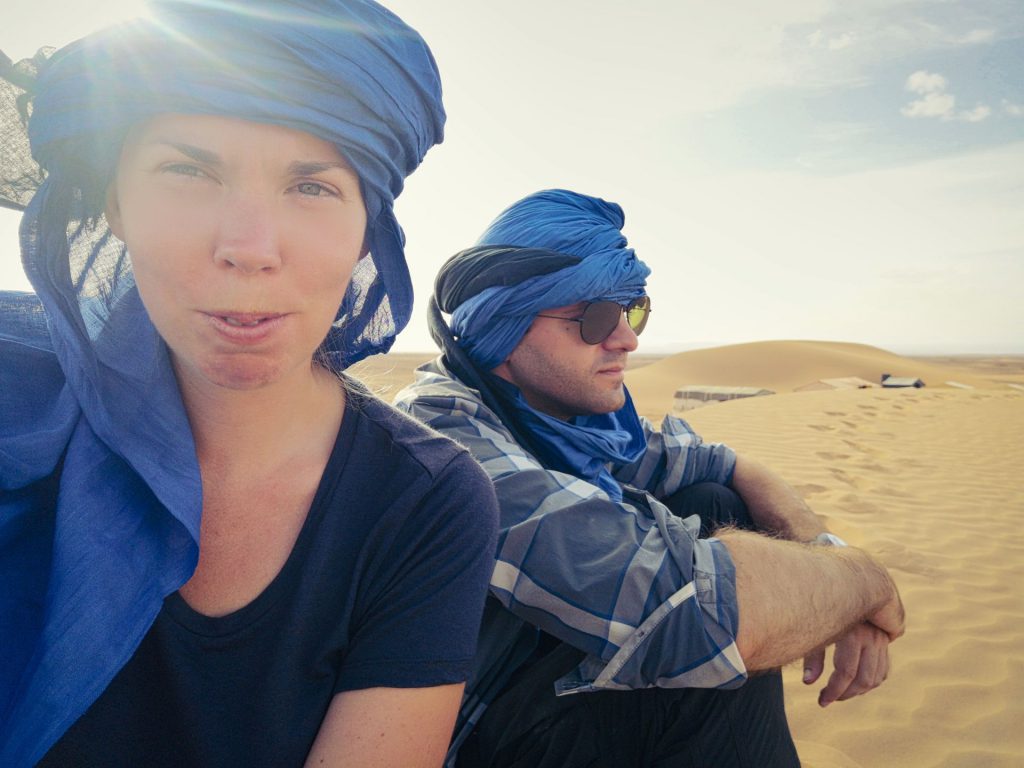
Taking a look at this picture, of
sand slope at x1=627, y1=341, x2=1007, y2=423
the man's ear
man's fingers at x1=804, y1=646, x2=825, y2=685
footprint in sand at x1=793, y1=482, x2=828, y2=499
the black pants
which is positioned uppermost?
the man's ear

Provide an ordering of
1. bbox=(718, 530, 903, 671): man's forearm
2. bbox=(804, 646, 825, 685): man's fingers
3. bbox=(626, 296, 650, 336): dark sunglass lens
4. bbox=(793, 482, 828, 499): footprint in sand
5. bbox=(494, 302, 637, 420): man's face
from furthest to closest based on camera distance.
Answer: bbox=(793, 482, 828, 499): footprint in sand
bbox=(626, 296, 650, 336): dark sunglass lens
bbox=(494, 302, 637, 420): man's face
bbox=(804, 646, 825, 685): man's fingers
bbox=(718, 530, 903, 671): man's forearm

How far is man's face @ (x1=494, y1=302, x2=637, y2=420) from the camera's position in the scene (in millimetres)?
2533

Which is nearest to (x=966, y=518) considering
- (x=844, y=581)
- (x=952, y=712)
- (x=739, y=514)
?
(x=952, y=712)

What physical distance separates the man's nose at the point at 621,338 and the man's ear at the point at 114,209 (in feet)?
5.95

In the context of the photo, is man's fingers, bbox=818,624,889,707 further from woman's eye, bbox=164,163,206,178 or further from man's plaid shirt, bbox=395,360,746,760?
woman's eye, bbox=164,163,206,178

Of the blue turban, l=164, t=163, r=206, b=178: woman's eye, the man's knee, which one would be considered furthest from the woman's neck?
the man's knee

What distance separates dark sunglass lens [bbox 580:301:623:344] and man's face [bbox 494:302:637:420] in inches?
0.8

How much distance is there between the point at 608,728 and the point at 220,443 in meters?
1.24

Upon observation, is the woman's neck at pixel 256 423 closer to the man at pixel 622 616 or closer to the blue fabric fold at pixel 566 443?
the man at pixel 622 616

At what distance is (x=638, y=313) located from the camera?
2.75m

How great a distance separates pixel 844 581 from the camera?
1.87 m

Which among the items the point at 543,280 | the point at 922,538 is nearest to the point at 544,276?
the point at 543,280

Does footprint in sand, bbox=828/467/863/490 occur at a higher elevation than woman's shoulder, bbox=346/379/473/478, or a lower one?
lower

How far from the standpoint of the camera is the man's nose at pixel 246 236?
0.99 meters
